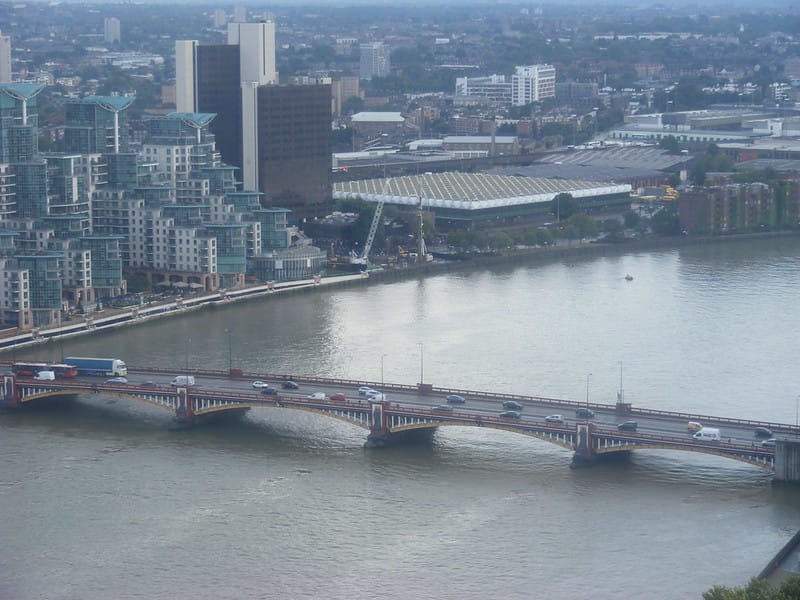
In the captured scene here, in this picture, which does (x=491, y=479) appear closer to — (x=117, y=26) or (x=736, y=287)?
(x=736, y=287)

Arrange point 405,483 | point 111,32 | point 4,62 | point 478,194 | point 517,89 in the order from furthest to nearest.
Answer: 1. point 111,32
2. point 517,89
3. point 478,194
4. point 4,62
5. point 405,483

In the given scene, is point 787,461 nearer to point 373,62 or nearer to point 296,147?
point 296,147

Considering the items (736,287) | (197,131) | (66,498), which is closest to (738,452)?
(66,498)

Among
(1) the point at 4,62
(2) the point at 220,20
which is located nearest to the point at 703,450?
(1) the point at 4,62

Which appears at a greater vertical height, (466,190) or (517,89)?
(517,89)

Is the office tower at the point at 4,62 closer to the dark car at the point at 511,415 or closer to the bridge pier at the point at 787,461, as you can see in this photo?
the dark car at the point at 511,415

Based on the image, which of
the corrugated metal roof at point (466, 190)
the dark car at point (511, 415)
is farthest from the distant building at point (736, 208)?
the dark car at point (511, 415)
